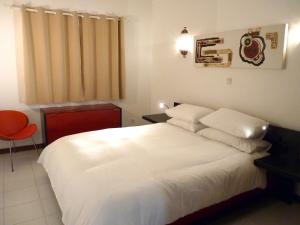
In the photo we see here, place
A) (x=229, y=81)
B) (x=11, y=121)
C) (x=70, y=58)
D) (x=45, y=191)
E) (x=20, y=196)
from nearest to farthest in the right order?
(x=20, y=196)
(x=45, y=191)
(x=229, y=81)
(x=11, y=121)
(x=70, y=58)

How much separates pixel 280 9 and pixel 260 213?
2098 millimetres

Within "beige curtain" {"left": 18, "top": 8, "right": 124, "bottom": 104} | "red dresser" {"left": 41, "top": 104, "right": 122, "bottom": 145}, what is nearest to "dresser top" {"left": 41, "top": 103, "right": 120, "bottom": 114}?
"red dresser" {"left": 41, "top": 104, "right": 122, "bottom": 145}

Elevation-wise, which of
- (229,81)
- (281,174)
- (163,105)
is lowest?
(281,174)

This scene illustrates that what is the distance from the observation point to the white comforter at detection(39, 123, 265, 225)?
1.78 m

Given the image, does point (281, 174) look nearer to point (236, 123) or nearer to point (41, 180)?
point (236, 123)

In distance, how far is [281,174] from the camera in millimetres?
2227

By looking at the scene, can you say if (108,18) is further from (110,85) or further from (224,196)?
(224,196)

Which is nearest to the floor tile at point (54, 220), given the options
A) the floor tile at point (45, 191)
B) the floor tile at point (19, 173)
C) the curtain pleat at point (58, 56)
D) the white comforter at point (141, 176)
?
the white comforter at point (141, 176)

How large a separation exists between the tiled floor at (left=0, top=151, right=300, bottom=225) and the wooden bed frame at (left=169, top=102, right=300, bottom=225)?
11cm

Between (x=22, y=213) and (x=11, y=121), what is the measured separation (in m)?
1.72

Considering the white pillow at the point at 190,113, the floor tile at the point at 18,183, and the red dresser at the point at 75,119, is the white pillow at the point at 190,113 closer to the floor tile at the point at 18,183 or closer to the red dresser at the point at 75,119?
the red dresser at the point at 75,119

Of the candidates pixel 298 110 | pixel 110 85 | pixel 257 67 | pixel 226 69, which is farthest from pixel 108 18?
pixel 298 110

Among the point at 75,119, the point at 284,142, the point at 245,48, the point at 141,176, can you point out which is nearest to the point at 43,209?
the point at 141,176

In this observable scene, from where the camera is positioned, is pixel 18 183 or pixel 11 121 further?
pixel 11 121
